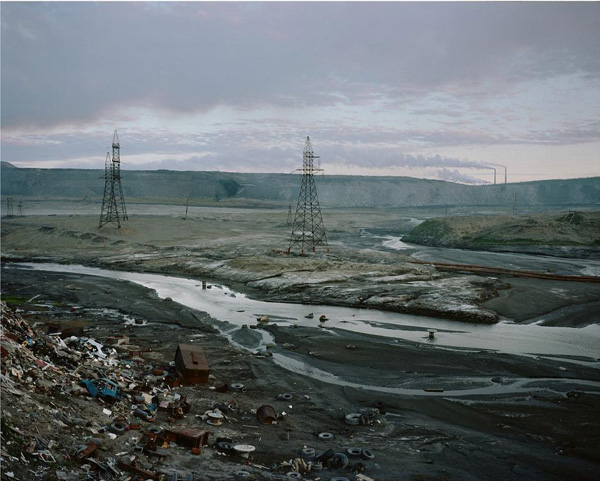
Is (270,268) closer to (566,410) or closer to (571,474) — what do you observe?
(566,410)

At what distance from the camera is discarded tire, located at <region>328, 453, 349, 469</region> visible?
10.2m

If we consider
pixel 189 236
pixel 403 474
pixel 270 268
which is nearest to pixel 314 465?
pixel 403 474

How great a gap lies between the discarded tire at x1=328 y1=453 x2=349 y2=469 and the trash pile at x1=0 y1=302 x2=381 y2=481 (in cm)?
2

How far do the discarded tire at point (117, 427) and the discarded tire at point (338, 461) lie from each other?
14.5 ft

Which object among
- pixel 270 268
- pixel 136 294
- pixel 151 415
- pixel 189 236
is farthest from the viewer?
pixel 189 236

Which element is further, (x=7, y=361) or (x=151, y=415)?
(x=151, y=415)

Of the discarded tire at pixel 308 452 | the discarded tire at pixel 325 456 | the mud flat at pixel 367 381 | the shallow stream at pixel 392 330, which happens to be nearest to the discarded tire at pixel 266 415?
the mud flat at pixel 367 381

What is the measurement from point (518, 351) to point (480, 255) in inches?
1512

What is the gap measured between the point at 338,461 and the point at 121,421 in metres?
4.81

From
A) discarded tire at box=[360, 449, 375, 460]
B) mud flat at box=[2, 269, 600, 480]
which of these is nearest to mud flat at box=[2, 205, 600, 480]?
mud flat at box=[2, 269, 600, 480]

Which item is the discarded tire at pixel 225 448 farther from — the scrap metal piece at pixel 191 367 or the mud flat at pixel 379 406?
the scrap metal piece at pixel 191 367

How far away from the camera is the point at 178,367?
50.9ft

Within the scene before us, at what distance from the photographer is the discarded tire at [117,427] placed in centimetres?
1044

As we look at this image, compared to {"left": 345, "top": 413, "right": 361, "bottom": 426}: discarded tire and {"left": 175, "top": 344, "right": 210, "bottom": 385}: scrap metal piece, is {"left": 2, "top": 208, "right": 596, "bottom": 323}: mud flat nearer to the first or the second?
{"left": 345, "top": 413, "right": 361, "bottom": 426}: discarded tire
